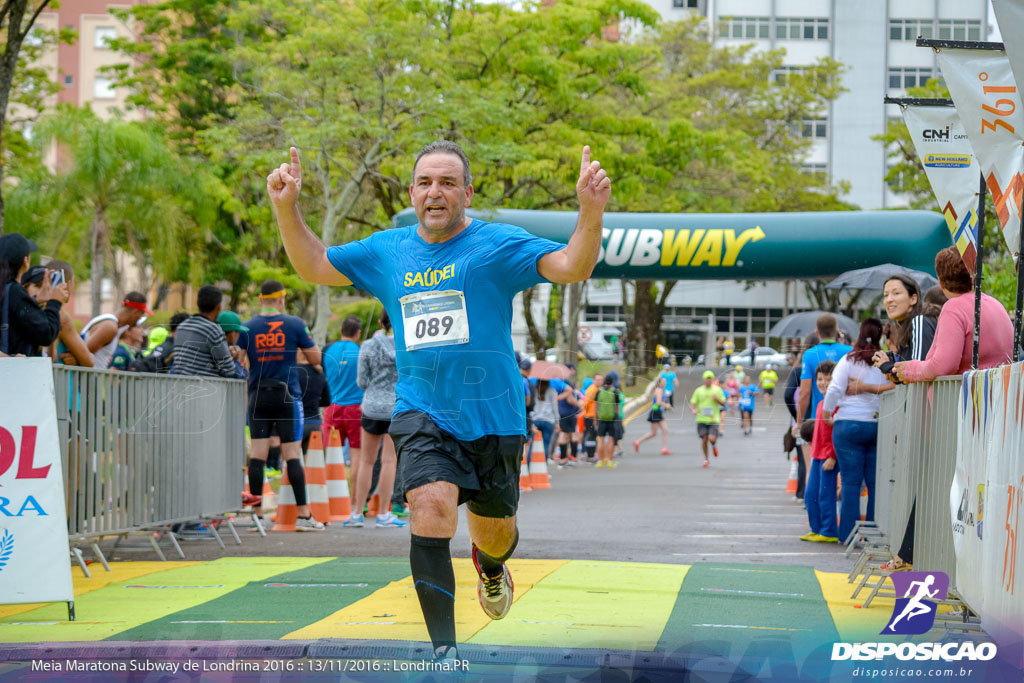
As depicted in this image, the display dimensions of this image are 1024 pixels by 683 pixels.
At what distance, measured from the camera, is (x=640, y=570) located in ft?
27.9

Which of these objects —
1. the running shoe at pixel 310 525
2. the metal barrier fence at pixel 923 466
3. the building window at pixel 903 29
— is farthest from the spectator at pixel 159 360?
the building window at pixel 903 29

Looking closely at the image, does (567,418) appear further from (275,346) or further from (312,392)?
(275,346)

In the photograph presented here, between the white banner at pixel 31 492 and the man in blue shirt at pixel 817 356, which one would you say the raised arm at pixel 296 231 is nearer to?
the white banner at pixel 31 492

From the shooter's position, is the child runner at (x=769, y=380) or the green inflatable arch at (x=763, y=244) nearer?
the green inflatable arch at (x=763, y=244)

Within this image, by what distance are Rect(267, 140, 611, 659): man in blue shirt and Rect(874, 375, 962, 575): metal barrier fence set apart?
2558mm

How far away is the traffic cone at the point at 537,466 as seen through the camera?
1664 centimetres

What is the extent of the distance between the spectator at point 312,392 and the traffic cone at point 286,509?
925 mm

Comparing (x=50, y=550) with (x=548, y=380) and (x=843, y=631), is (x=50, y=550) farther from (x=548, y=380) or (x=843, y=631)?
(x=548, y=380)

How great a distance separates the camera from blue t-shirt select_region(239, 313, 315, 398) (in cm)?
1075

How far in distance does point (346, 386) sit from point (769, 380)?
16.4 feet

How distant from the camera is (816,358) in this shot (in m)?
11.7

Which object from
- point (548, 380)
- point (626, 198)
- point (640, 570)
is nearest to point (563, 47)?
point (626, 198)

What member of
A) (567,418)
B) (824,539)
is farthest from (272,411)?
(567,418)

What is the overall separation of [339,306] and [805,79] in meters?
18.8
